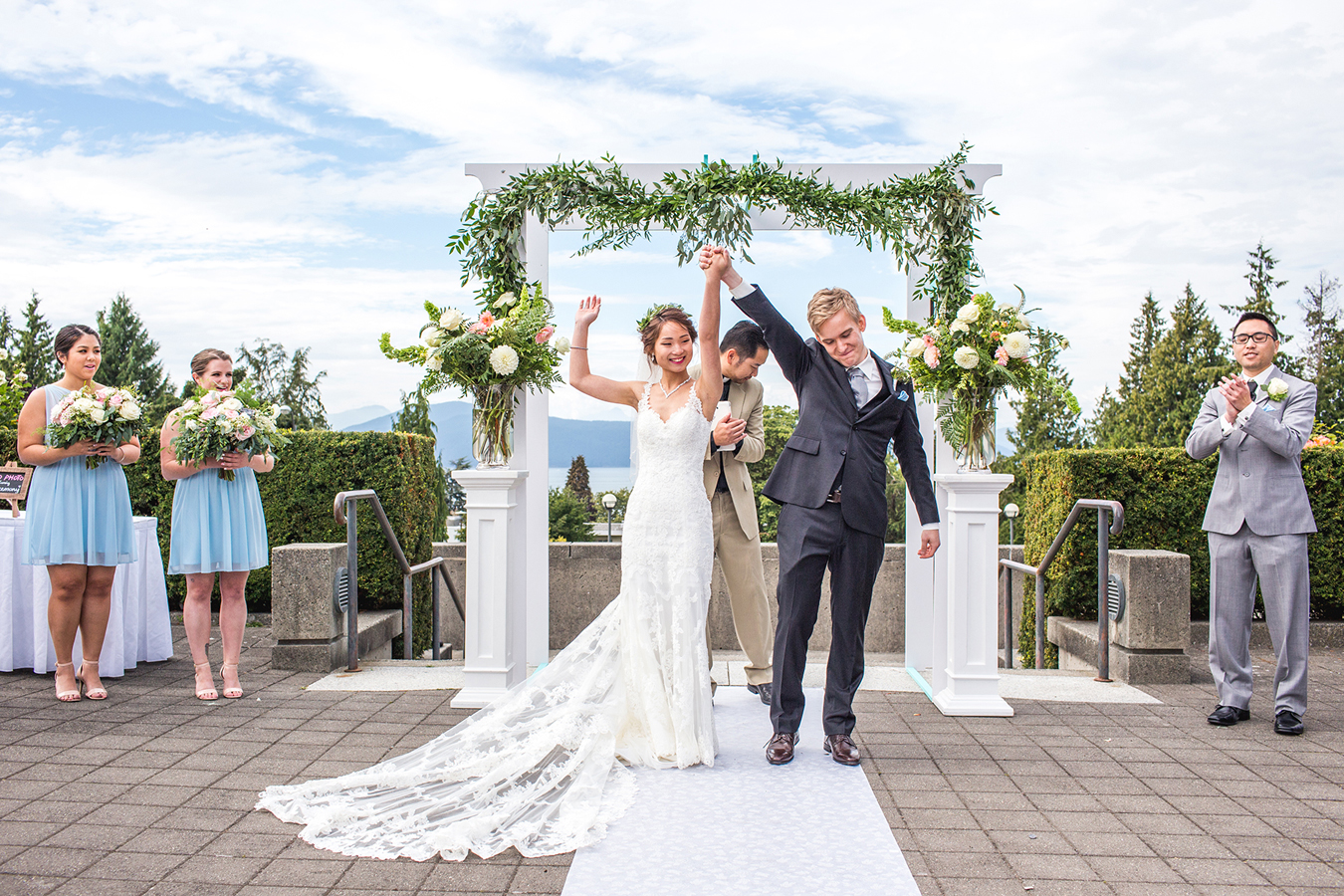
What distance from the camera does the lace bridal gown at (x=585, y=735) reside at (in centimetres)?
301

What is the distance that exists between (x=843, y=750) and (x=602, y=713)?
103 centimetres

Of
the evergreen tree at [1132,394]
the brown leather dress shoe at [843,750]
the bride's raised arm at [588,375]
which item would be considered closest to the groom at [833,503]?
the brown leather dress shoe at [843,750]

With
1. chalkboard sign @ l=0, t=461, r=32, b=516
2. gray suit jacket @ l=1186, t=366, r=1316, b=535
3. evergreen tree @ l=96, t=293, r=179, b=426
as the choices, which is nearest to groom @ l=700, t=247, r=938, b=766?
gray suit jacket @ l=1186, t=366, r=1316, b=535

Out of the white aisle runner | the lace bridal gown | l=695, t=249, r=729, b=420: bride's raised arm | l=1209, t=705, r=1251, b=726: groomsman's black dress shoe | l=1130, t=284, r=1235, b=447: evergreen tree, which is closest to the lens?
the white aisle runner

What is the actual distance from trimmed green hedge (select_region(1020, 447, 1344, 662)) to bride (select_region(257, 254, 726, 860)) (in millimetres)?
4164

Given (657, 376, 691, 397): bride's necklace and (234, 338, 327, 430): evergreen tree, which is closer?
(657, 376, 691, 397): bride's necklace

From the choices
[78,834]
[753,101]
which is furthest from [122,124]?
[78,834]

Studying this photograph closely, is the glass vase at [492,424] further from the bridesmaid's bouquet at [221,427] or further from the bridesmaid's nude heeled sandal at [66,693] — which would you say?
the bridesmaid's nude heeled sandal at [66,693]

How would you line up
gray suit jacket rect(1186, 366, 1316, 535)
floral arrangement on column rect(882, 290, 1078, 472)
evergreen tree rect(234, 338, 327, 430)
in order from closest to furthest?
1. gray suit jacket rect(1186, 366, 1316, 535)
2. floral arrangement on column rect(882, 290, 1078, 472)
3. evergreen tree rect(234, 338, 327, 430)

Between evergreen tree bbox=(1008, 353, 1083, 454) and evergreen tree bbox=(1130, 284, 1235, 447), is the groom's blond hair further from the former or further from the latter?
evergreen tree bbox=(1008, 353, 1083, 454)

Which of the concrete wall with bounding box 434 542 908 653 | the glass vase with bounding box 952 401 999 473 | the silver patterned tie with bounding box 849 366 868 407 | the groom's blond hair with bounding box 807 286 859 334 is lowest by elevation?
the concrete wall with bounding box 434 542 908 653

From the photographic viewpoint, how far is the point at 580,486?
14422 mm

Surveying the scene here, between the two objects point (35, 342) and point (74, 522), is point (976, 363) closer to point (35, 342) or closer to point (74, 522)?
point (74, 522)

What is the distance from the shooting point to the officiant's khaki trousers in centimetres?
476
